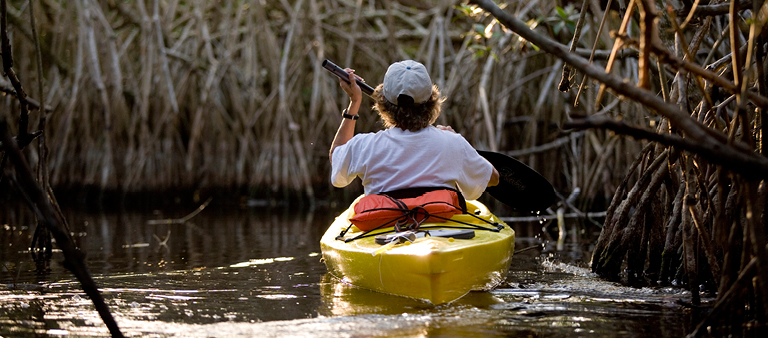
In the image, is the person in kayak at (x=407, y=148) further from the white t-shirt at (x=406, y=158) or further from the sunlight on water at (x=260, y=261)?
the sunlight on water at (x=260, y=261)

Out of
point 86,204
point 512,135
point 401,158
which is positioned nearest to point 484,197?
point 512,135

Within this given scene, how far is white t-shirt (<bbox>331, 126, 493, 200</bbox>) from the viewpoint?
3801 millimetres

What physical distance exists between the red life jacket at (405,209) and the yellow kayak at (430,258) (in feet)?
0.15

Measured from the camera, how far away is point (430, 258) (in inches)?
127

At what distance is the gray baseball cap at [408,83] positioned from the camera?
3762 mm

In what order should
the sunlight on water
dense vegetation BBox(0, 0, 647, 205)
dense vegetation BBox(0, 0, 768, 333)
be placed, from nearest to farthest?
the sunlight on water
dense vegetation BBox(0, 0, 768, 333)
dense vegetation BBox(0, 0, 647, 205)

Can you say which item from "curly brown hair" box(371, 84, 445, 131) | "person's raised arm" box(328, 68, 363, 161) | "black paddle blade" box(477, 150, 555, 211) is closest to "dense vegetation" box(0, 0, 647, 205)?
"black paddle blade" box(477, 150, 555, 211)

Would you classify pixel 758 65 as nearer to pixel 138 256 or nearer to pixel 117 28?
pixel 138 256

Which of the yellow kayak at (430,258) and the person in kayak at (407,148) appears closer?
the yellow kayak at (430,258)

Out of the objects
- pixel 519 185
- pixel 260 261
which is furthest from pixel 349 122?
pixel 260 261

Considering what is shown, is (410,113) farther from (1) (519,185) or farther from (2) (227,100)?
(2) (227,100)

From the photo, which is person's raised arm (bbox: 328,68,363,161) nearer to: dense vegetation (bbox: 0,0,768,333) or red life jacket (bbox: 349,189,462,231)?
red life jacket (bbox: 349,189,462,231)

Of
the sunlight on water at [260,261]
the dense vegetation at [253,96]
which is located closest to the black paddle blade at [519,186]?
the sunlight on water at [260,261]

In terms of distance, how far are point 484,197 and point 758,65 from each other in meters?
6.23
